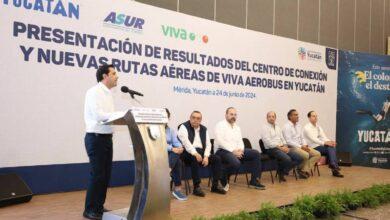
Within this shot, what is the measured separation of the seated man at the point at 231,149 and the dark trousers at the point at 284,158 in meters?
0.65

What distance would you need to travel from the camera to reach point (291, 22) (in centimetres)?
805

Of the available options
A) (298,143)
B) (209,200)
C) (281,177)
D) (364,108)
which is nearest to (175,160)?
(209,200)

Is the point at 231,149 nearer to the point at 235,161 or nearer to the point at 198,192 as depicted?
the point at 235,161

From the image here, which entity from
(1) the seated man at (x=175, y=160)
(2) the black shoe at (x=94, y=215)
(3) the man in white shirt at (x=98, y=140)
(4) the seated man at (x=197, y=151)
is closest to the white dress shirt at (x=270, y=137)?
(4) the seated man at (x=197, y=151)

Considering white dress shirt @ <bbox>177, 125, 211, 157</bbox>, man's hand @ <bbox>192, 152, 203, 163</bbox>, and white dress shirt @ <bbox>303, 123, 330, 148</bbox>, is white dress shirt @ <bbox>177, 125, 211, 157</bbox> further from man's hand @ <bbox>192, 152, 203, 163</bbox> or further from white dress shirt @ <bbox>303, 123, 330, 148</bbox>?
white dress shirt @ <bbox>303, 123, 330, 148</bbox>

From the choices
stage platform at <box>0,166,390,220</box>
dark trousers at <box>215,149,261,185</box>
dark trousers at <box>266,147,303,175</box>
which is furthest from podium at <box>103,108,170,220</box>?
dark trousers at <box>266,147,303,175</box>

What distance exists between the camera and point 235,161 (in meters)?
5.06

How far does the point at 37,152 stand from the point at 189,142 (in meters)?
1.77

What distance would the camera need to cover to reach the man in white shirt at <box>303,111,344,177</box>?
6500 mm

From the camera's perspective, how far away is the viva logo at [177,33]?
17.8 ft

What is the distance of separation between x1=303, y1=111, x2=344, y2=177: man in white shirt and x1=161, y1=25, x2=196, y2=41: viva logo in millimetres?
2644

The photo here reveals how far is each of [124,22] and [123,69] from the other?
61cm

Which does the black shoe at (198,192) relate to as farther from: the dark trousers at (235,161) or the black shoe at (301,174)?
the black shoe at (301,174)

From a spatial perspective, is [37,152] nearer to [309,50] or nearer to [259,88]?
[259,88]
